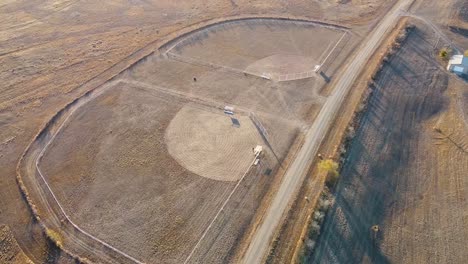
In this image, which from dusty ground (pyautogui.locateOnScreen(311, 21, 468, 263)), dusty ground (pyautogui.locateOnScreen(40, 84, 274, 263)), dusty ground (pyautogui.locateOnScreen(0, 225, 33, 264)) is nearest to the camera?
dusty ground (pyautogui.locateOnScreen(0, 225, 33, 264))

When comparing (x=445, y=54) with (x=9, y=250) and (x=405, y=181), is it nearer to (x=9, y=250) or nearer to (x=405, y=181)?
(x=405, y=181)

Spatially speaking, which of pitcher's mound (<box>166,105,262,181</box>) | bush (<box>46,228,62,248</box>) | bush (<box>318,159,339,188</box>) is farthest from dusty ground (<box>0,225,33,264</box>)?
bush (<box>318,159,339,188</box>)

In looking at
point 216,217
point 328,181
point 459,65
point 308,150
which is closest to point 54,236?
point 216,217

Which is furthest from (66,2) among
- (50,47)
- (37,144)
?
Result: (37,144)

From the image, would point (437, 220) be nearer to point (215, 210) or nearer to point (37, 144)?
point (215, 210)

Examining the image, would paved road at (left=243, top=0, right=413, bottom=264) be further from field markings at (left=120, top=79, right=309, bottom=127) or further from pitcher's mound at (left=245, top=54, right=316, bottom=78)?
pitcher's mound at (left=245, top=54, right=316, bottom=78)

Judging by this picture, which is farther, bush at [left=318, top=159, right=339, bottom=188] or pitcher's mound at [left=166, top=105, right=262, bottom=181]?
pitcher's mound at [left=166, top=105, right=262, bottom=181]
